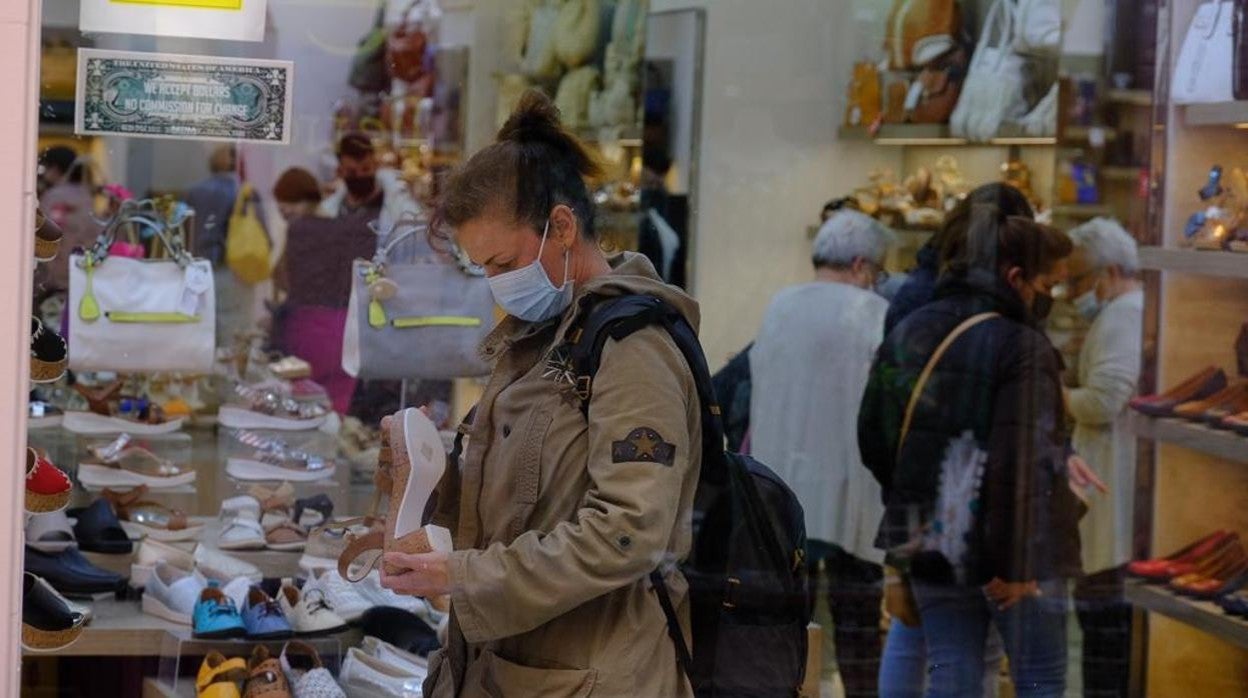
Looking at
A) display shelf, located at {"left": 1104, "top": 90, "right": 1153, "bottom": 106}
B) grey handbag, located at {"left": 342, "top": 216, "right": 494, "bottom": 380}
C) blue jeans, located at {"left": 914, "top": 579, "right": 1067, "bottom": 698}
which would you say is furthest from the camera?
display shelf, located at {"left": 1104, "top": 90, "right": 1153, "bottom": 106}

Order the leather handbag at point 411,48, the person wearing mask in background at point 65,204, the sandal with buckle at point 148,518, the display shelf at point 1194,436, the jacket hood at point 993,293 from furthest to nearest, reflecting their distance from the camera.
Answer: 1. the jacket hood at point 993,293
2. the leather handbag at point 411,48
3. the display shelf at point 1194,436
4. the sandal with buckle at point 148,518
5. the person wearing mask in background at point 65,204

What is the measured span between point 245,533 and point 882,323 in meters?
1.91

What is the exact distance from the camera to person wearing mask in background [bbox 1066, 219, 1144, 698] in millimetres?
4578

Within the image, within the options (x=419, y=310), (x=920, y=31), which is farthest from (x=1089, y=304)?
(x=419, y=310)

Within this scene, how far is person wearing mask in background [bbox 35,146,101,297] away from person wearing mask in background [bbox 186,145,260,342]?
0.24 metres

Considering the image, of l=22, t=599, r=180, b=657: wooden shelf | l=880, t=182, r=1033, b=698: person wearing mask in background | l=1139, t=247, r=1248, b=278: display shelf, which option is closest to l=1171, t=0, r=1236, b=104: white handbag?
l=1139, t=247, r=1248, b=278: display shelf

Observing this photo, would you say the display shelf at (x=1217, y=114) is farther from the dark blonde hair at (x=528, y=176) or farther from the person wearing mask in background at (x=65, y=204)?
the person wearing mask in background at (x=65, y=204)

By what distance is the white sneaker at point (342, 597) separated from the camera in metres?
3.32

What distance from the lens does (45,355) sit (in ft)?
7.99

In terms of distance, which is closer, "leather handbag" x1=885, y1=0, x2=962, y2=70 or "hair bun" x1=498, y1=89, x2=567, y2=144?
"hair bun" x1=498, y1=89, x2=567, y2=144

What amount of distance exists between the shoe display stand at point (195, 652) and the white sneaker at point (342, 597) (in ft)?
0.16

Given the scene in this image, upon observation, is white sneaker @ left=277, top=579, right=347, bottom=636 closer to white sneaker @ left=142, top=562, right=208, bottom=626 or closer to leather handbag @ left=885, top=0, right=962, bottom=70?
white sneaker @ left=142, top=562, right=208, bottom=626

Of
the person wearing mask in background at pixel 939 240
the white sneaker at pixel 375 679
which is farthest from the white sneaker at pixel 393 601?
the person wearing mask in background at pixel 939 240

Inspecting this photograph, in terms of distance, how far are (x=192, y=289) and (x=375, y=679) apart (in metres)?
1.07
